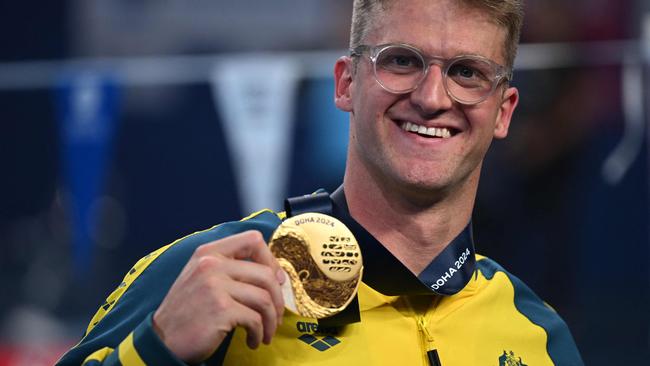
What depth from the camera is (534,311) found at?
2.94m

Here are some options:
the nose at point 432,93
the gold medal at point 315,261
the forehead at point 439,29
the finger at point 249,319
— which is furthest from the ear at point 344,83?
the finger at point 249,319

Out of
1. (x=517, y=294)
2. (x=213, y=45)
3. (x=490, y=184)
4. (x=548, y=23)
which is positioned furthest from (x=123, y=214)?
(x=517, y=294)

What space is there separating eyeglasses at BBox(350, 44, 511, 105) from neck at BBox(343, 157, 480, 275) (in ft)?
0.76

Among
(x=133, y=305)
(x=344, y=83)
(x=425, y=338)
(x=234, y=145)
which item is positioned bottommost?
(x=234, y=145)

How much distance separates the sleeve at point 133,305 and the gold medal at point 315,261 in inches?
8.5

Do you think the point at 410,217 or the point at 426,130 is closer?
the point at 426,130

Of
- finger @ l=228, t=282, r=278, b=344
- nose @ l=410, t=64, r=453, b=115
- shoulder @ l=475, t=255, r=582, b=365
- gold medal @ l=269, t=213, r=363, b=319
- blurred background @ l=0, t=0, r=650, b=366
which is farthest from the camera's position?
blurred background @ l=0, t=0, r=650, b=366

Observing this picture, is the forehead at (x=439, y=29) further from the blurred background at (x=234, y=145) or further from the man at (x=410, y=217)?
the blurred background at (x=234, y=145)

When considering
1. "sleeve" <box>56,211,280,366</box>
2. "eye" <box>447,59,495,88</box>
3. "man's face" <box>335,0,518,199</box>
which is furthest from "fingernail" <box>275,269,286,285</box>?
"eye" <box>447,59,495,88</box>

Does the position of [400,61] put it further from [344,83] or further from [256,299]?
[256,299]

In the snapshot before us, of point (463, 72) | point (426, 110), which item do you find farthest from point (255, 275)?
point (463, 72)

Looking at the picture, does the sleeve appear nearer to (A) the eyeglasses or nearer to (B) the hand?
(B) the hand

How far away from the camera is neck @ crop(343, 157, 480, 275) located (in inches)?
105

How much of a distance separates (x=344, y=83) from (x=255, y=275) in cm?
90
